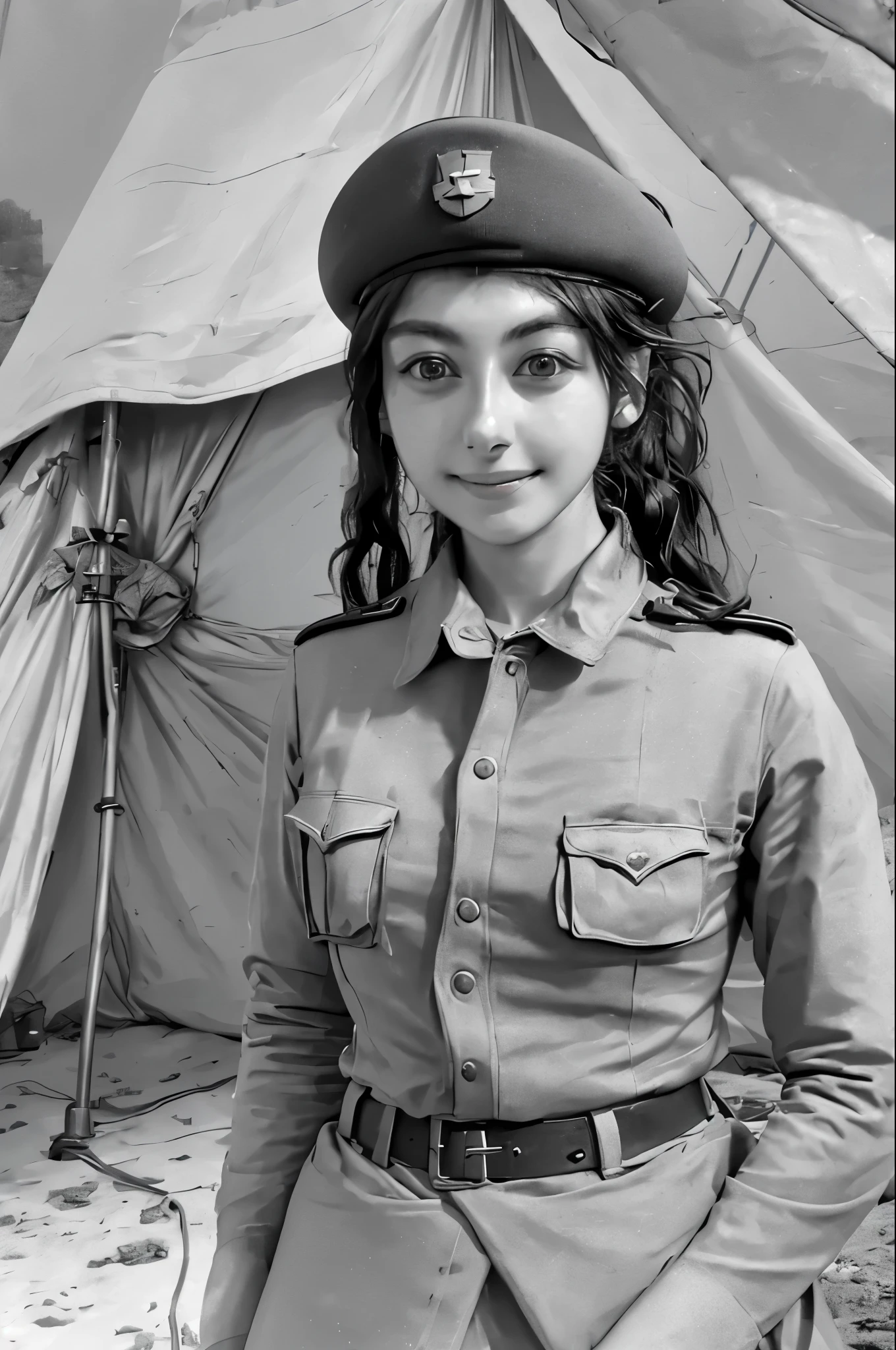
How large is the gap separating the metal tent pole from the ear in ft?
5.11

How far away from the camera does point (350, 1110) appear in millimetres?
738

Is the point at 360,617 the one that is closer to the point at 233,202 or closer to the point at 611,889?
the point at 611,889

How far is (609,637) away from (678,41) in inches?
21.3

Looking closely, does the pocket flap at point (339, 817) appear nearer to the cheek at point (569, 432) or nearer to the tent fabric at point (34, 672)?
the cheek at point (569, 432)

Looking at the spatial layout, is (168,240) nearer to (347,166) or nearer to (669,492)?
(347,166)

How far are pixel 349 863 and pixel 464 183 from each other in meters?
0.42

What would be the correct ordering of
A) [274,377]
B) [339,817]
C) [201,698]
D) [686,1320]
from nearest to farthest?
[686,1320] < [339,817] < [274,377] < [201,698]

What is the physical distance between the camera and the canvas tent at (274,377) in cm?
82

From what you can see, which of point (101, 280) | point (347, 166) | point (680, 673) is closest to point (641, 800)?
point (680, 673)

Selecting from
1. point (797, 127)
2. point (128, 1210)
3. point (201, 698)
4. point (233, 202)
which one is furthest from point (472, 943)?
point (201, 698)

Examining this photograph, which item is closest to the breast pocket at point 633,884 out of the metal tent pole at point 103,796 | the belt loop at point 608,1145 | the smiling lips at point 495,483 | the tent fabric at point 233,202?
the belt loop at point 608,1145

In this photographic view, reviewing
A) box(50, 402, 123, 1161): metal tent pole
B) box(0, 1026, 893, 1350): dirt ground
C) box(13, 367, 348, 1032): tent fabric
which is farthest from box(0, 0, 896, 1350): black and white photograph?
box(50, 402, 123, 1161): metal tent pole

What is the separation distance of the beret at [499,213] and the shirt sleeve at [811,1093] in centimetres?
33

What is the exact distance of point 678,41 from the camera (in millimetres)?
916
